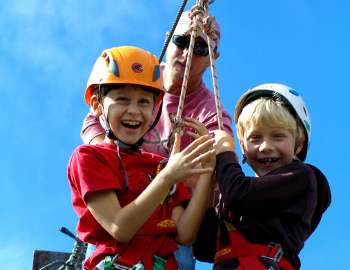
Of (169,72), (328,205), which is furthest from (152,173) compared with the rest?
(169,72)

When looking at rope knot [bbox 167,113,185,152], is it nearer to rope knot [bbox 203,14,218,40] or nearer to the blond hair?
the blond hair

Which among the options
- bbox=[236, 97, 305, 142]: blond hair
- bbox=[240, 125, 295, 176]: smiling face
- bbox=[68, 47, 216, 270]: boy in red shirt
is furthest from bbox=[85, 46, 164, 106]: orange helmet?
bbox=[240, 125, 295, 176]: smiling face

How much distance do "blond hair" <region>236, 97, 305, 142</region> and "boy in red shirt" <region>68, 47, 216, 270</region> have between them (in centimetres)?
37

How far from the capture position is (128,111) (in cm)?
379

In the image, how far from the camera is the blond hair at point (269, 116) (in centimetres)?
388

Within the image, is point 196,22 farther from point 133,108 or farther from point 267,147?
point 267,147

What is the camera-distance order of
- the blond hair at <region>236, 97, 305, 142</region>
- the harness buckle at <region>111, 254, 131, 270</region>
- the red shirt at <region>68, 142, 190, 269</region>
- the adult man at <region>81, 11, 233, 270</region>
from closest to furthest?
the harness buckle at <region>111, 254, 131, 270</region>, the red shirt at <region>68, 142, 190, 269</region>, the blond hair at <region>236, 97, 305, 142</region>, the adult man at <region>81, 11, 233, 270</region>

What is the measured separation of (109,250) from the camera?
3.44 meters

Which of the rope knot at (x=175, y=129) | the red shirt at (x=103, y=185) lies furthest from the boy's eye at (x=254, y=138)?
the red shirt at (x=103, y=185)

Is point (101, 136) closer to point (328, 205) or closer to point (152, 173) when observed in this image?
point (152, 173)

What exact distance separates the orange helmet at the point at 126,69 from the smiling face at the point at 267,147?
80 centimetres

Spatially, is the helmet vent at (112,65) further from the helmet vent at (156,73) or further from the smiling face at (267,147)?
the smiling face at (267,147)

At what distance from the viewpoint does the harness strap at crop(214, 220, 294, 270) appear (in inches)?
134

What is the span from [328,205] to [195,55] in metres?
2.40
